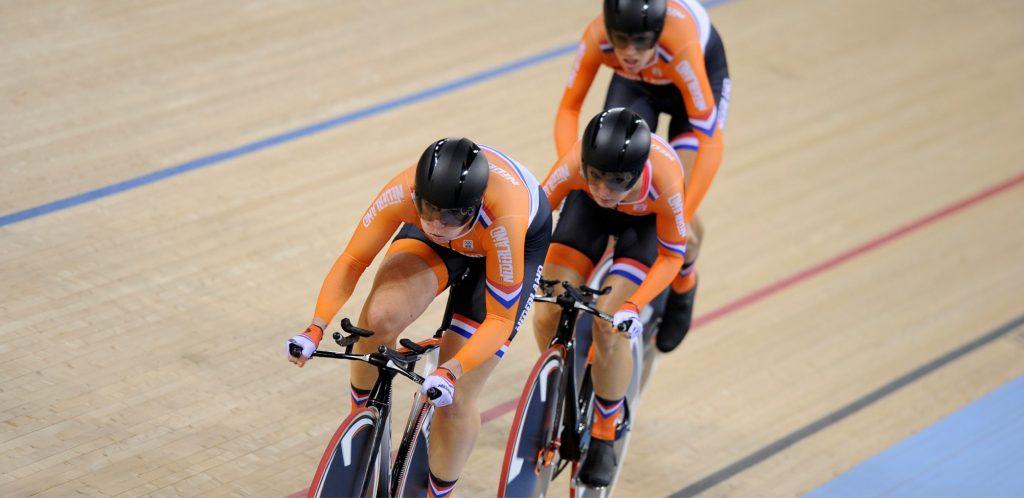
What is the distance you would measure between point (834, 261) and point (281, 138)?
259 cm

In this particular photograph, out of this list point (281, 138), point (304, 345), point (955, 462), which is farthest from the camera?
point (281, 138)

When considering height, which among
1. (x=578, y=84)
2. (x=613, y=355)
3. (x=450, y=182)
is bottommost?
(x=613, y=355)

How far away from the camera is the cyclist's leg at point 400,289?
3.14 meters

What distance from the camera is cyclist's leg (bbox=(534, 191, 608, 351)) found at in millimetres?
3771

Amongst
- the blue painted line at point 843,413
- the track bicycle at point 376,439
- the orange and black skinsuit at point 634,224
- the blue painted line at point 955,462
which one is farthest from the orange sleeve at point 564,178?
the blue painted line at point 955,462

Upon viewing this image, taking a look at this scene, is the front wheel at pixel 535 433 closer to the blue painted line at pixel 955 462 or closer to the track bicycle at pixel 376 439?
the track bicycle at pixel 376 439

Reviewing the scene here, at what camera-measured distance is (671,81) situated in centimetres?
427

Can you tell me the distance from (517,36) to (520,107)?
2.74ft

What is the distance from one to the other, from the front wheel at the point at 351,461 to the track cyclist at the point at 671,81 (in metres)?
1.32

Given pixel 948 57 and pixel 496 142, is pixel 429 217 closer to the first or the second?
pixel 496 142

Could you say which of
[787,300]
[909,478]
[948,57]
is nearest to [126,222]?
[787,300]

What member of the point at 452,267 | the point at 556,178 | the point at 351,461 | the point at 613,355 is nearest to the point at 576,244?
the point at 556,178

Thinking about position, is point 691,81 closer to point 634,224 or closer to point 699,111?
point 699,111

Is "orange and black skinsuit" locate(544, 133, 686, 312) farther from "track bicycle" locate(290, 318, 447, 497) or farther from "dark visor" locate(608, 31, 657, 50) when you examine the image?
"track bicycle" locate(290, 318, 447, 497)
